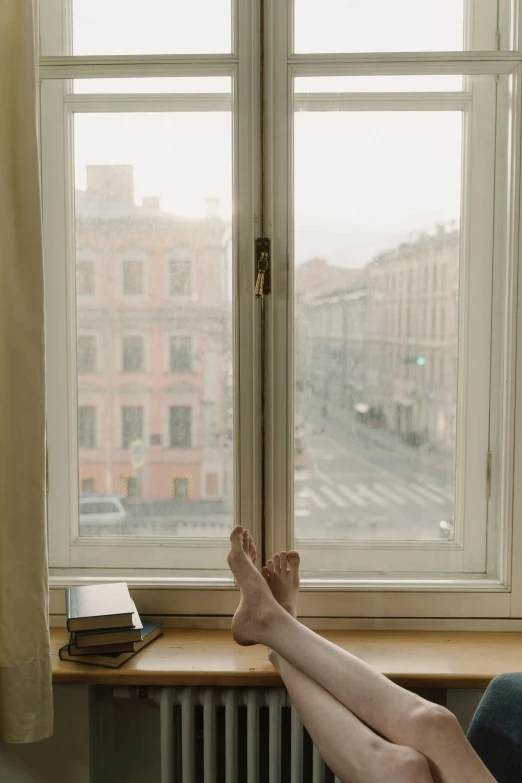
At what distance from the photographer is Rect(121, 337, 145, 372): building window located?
1711 millimetres

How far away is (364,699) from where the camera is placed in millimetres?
1220

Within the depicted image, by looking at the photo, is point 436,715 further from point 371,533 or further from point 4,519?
point 4,519

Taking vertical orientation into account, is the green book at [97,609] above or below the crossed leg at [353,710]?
above

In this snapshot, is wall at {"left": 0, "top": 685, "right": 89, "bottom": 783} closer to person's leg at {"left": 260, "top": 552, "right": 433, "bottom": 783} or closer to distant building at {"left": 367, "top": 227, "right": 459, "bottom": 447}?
person's leg at {"left": 260, "top": 552, "right": 433, "bottom": 783}

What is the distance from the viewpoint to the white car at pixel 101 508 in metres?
1.73

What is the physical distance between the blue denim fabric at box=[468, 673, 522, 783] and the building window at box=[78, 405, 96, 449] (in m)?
1.07

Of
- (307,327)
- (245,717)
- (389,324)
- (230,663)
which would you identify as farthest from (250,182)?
(245,717)

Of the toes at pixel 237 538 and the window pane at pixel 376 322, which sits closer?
the toes at pixel 237 538

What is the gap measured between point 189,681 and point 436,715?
541 mm

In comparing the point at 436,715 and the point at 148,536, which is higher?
the point at 148,536

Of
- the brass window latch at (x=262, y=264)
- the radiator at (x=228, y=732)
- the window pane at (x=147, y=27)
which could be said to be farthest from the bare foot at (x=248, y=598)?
the window pane at (x=147, y=27)

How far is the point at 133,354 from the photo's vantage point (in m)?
1.71

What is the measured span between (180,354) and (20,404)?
46 centimetres

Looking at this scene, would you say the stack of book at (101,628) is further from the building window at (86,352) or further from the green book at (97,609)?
the building window at (86,352)
